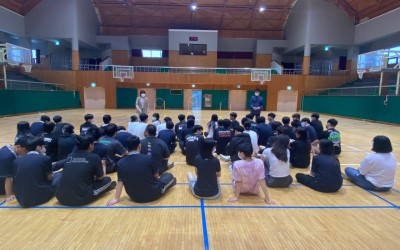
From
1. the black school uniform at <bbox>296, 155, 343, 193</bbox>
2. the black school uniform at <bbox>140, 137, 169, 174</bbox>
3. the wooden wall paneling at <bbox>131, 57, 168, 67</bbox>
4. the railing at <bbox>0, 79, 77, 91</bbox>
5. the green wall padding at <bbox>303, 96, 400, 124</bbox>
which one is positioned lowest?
the black school uniform at <bbox>296, 155, 343, 193</bbox>

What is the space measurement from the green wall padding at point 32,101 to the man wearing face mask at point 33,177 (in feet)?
52.7

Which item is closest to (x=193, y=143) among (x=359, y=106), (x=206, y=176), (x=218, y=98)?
(x=206, y=176)

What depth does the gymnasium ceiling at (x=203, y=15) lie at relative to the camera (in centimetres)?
2678

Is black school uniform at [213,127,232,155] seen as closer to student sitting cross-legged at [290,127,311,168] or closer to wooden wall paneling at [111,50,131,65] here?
student sitting cross-legged at [290,127,311,168]

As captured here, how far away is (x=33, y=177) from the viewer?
3635 mm

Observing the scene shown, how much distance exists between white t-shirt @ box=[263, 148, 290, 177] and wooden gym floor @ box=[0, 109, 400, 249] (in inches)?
15.7

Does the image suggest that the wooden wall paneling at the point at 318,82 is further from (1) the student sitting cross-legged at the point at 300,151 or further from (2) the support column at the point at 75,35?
(2) the support column at the point at 75,35

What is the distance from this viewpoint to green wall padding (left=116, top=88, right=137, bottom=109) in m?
29.3

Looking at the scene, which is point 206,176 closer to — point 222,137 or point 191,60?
point 222,137

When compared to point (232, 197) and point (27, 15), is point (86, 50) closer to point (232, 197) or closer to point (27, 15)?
point (27, 15)

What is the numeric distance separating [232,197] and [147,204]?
1376mm

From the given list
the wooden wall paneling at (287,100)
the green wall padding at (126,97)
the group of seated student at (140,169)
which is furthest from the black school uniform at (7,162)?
the wooden wall paneling at (287,100)

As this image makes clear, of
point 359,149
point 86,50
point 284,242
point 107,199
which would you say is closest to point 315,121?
point 359,149

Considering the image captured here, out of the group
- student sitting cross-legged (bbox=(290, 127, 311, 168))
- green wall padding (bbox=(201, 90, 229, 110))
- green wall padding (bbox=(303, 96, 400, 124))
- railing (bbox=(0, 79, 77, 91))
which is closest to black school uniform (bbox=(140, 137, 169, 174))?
student sitting cross-legged (bbox=(290, 127, 311, 168))
